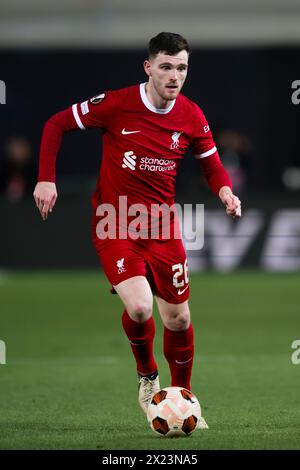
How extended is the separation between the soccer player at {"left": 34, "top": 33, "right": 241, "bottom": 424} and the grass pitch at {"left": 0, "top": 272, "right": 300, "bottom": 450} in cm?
63

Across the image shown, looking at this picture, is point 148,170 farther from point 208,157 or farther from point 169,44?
point 169,44

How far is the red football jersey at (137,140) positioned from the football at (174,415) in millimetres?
1294

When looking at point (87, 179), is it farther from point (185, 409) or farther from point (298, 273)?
point (185, 409)

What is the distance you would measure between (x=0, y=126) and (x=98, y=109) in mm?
12914

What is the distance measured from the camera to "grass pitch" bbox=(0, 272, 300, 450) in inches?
271

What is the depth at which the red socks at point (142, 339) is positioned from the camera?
738cm

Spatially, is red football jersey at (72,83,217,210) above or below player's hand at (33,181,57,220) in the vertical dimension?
above

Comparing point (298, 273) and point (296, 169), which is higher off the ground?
point (296, 169)

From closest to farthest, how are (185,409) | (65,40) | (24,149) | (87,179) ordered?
(185,409), (24,149), (87,179), (65,40)

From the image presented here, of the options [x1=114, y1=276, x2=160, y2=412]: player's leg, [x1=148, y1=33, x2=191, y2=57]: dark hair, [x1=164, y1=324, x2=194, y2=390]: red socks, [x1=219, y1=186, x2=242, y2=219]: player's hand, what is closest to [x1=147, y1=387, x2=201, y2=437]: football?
[x1=114, y1=276, x2=160, y2=412]: player's leg

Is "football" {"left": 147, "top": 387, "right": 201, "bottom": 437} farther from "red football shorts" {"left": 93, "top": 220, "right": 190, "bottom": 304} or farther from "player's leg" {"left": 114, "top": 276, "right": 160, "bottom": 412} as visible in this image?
"red football shorts" {"left": 93, "top": 220, "right": 190, "bottom": 304}

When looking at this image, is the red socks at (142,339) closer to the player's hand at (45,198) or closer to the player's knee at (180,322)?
the player's knee at (180,322)
